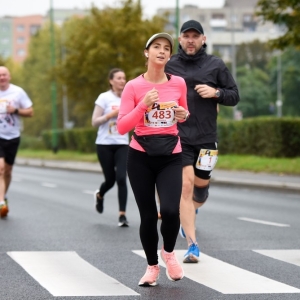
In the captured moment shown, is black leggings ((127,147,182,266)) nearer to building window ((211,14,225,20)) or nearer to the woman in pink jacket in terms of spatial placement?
the woman in pink jacket

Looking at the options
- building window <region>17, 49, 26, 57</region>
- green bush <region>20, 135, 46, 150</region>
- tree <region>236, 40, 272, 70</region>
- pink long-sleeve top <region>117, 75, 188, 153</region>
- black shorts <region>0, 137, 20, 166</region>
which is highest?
pink long-sleeve top <region>117, 75, 188, 153</region>

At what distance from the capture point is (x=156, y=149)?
7102 mm

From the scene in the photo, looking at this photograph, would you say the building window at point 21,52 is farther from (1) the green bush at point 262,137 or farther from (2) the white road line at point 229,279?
(2) the white road line at point 229,279

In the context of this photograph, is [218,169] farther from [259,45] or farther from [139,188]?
[259,45]

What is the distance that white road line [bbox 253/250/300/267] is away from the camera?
28.2ft

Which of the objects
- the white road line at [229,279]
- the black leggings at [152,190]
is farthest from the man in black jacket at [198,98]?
the black leggings at [152,190]

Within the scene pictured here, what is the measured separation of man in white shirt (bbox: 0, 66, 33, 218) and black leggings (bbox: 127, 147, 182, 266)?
19.7 feet

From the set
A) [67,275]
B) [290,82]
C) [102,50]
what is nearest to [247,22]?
[290,82]

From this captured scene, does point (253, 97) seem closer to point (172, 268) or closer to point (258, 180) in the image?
point (258, 180)

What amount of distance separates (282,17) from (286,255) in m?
14.6

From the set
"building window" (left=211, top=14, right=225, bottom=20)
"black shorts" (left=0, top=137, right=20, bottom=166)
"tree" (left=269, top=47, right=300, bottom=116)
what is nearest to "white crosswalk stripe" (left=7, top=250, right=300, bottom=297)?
"black shorts" (left=0, top=137, right=20, bottom=166)

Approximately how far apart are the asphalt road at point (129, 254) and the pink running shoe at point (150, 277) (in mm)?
80

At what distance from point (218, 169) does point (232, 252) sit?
18.4 m

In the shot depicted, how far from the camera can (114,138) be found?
1236cm
